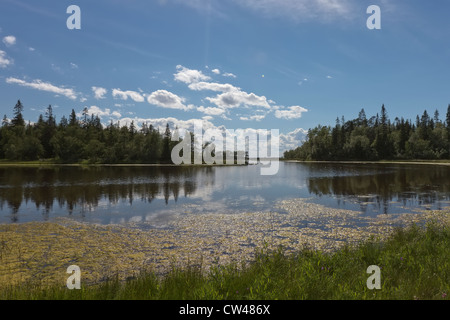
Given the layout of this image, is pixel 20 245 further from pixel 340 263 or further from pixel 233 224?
pixel 340 263

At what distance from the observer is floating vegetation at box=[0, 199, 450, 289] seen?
10898 mm

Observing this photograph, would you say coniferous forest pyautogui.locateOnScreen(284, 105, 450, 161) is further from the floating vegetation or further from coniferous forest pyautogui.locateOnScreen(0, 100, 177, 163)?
the floating vegetation

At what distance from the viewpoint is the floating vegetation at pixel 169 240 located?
1090cm

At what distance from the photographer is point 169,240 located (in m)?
14.7

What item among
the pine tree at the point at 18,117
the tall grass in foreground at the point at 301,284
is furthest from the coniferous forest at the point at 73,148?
the tall grass in foreground at the point at 301,284

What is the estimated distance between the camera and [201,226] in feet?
58.3

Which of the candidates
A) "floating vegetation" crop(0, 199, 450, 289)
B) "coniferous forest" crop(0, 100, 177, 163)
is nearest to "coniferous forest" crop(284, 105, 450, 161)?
"coniferous forest" crop(0, 100, 177, 163)

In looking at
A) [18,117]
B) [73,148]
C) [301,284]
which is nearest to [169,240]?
[301,284]

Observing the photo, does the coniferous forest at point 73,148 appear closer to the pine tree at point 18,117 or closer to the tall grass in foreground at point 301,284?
the pine tree at point 18,117

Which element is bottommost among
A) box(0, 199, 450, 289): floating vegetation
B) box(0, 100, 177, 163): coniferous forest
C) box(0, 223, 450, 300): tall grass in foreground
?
box(0, 199, 450, 289): floating vegetation

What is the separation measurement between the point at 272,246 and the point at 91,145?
138m

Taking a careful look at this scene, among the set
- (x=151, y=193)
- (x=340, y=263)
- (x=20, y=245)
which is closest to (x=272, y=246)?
(x=340, y=263)

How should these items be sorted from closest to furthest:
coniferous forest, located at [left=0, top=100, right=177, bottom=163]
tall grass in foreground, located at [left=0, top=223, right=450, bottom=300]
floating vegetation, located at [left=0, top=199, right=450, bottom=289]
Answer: tall grass in foreground, located at [left=0, top=223, right=450, bottom=300] → floating vegetation, located at [left=0, top=199, right=450, bottom=289] → coniferous forest, located at [left=0, top=100, right=177, bottom=163]
